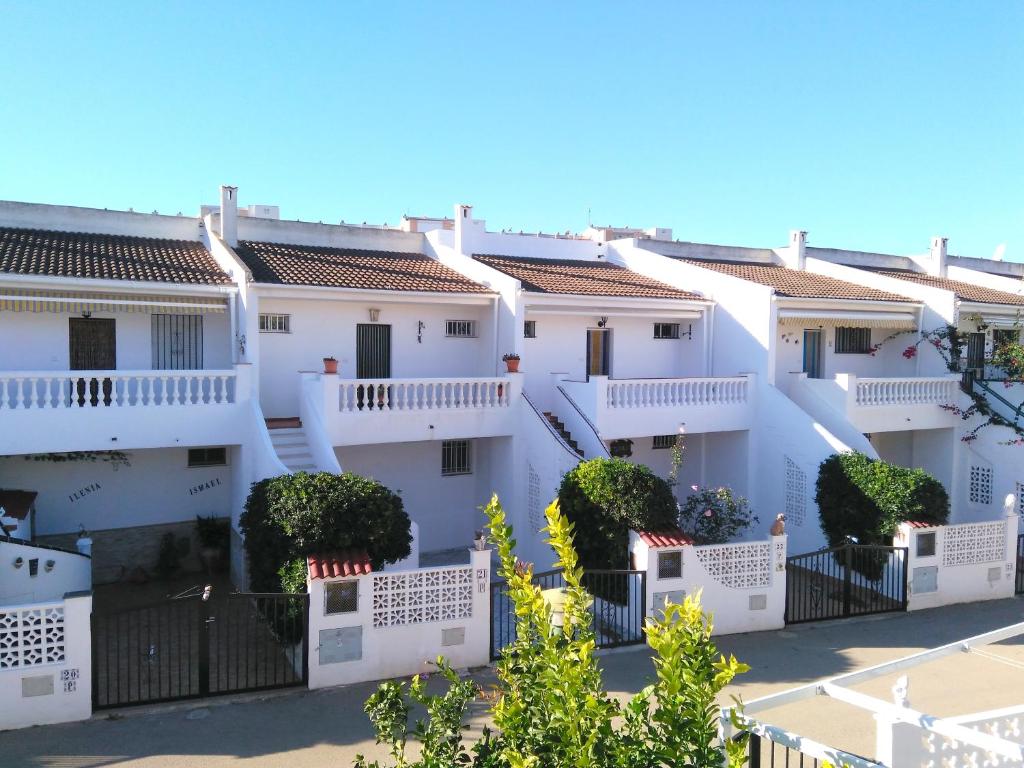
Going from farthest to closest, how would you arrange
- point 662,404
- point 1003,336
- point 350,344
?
point 1003,336
point 662,404
point 350,344

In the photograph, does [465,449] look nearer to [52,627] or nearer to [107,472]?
[107,472]

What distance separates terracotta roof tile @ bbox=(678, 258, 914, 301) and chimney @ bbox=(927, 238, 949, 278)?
654cm

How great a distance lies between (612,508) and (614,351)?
8173 mm

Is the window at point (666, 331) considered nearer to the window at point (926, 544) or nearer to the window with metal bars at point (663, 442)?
the window with metal bars at point (663, 442)

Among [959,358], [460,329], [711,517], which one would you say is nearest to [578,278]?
[460,329]

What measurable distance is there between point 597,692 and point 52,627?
7845 millimetres

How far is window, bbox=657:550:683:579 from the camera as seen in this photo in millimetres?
12773

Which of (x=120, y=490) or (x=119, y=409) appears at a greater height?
(x=119, y=409)

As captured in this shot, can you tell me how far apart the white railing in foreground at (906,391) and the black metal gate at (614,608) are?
31.9ft

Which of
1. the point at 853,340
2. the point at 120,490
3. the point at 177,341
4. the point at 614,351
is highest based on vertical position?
the point at 853,340

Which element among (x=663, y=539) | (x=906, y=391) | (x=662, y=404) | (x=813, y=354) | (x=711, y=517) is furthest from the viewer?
(x=813, y=354)

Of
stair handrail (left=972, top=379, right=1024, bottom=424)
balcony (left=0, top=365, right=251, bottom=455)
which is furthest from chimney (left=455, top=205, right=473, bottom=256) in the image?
stair handrail (left=972, top=379, right=1024, bottom=424)

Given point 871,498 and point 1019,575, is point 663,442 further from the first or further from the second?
point 1019,575

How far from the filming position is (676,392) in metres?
18.5
